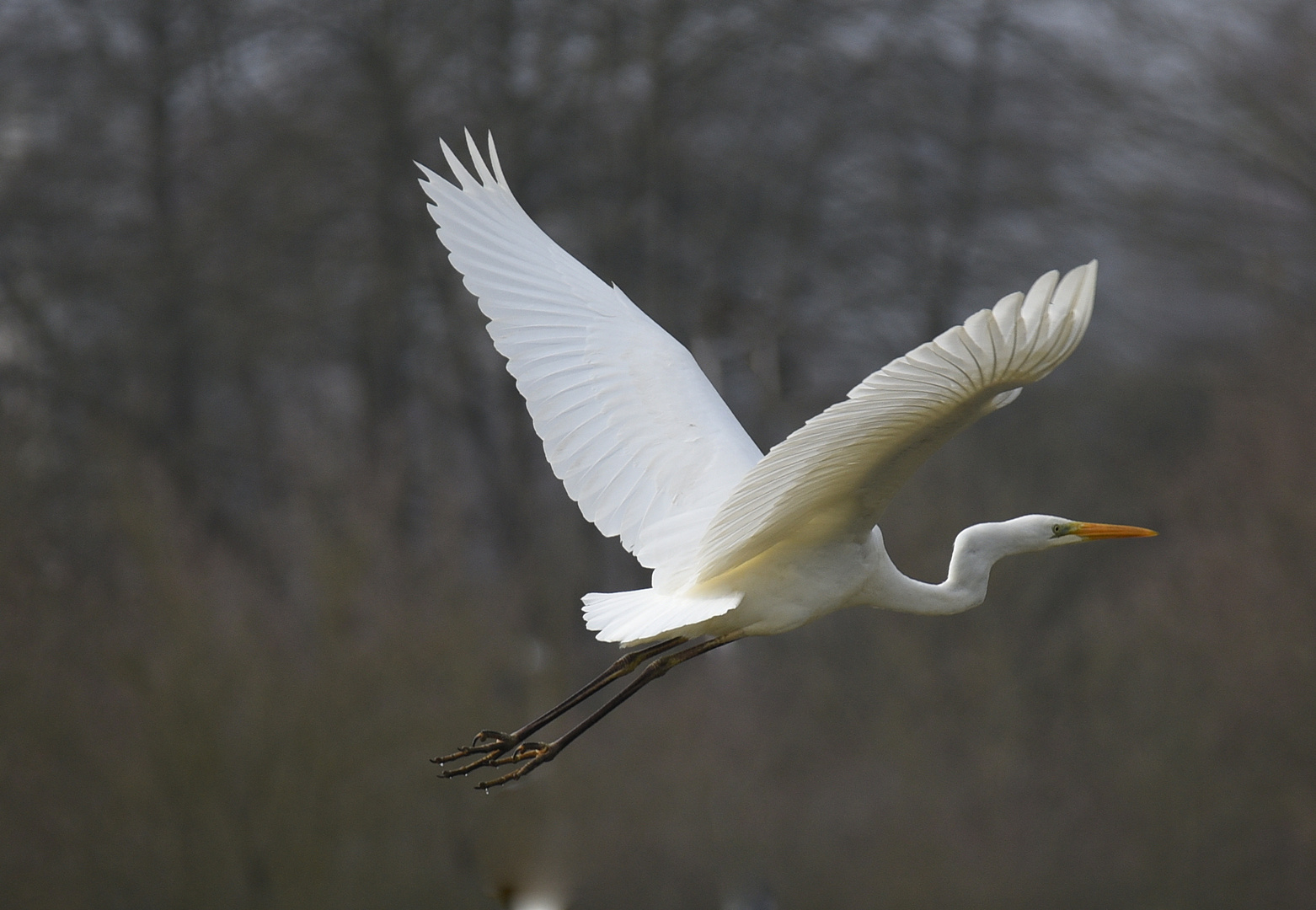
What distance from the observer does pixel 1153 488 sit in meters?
19.5

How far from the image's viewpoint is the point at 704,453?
6281mm

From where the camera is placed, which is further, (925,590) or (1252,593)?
(1252,593)

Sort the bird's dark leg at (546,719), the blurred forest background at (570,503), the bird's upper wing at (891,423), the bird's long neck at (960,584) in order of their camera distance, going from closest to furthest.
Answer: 1. the bird's upper wing at (891,423)
2. the bird's dark leg at (546,719)
3. the bird's long neck at (960,584)
4. the blurred forest background at (570,503)

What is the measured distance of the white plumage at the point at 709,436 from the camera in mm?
4426

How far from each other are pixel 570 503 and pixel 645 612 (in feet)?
48.0

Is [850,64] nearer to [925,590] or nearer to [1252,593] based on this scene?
[1252,593]

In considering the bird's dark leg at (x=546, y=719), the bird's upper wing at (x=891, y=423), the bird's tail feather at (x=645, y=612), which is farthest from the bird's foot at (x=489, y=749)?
the bird's upper wing at (x=891, y=423)

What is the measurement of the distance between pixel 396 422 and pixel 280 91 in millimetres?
4605

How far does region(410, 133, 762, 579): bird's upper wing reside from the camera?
621 cm

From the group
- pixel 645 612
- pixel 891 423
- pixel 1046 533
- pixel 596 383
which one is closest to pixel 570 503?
pixel 596 383

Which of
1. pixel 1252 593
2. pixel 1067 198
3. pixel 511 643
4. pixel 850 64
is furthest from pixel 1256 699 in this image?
pixel 850 64

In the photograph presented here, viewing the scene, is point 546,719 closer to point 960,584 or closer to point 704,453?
point 704,453

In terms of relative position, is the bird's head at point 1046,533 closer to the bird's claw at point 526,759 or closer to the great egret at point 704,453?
the great egret at point 704,453

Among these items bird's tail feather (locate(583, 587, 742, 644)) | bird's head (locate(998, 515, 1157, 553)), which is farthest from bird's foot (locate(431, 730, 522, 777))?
bird's head (locate(998, 515, 1157, 553))
